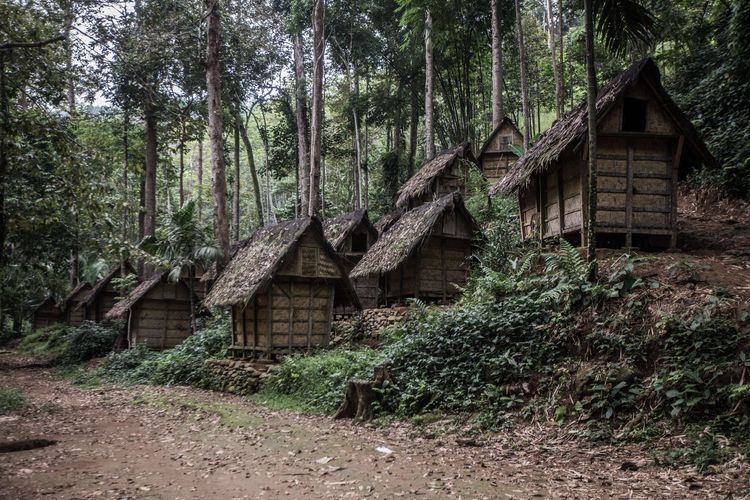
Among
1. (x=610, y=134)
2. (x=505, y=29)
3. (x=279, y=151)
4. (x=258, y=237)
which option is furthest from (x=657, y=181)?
(x=279, y=151)

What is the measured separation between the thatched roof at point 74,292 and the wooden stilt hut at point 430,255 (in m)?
24.9

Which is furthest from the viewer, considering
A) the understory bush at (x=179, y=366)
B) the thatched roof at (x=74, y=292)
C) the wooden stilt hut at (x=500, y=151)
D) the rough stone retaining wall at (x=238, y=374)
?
the thatched roof at (x=74, y=292)

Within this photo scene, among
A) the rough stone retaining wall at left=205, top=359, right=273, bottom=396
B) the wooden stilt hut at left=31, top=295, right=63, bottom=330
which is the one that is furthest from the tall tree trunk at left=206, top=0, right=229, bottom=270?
the wooden stilt hut at left=31, top=295, right=63, bottom=330

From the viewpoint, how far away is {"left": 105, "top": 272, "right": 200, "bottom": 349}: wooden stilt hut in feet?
76.9

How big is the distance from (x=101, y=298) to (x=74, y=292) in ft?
12.0

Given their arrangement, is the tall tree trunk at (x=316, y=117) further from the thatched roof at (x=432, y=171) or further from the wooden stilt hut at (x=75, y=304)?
the wooden stilt hut at (x=75, y=304)

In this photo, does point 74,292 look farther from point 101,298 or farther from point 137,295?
point 137,295

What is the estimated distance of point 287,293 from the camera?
15.1 metres

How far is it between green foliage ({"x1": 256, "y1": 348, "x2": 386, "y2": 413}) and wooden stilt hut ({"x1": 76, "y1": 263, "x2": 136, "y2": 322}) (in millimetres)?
22711

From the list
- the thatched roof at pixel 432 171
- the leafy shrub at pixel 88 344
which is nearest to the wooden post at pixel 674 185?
the thatched roof at pixel 432 171

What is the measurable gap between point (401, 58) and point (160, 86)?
45.3ft

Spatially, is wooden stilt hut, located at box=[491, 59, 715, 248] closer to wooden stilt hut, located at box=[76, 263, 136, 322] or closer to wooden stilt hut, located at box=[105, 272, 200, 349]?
wooden stilt hut, located at box=[105, 272, 200, 349]

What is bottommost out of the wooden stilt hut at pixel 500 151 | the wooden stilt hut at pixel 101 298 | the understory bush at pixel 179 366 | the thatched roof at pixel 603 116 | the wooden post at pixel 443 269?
the understory bush at pixel 179 366

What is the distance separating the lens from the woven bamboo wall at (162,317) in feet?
77.4
